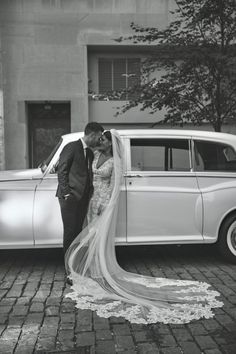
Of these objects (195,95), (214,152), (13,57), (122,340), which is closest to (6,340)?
(122,340)

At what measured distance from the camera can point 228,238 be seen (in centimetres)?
594

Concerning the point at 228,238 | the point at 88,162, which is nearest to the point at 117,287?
the point at 88,162

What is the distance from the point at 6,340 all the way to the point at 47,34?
1011 centimetres

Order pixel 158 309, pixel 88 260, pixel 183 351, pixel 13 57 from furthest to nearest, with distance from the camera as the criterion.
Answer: pixel 13 57 < pixel 88 260 < pixel 158 309 < pixel 183 351

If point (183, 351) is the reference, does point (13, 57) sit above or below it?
above

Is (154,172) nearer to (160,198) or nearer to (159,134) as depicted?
(160,198)

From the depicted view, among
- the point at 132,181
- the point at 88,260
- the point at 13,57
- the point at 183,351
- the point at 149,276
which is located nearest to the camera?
the point at 183,351

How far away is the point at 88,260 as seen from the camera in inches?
199

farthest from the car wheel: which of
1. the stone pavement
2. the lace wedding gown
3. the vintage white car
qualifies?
the lace wedding gown

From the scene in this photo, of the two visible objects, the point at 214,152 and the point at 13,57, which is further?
the point at 13,57

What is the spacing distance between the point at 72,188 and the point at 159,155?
1.39m

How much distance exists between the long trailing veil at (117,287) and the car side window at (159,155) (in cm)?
33

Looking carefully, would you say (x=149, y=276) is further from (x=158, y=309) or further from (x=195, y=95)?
(x=195, y=95)

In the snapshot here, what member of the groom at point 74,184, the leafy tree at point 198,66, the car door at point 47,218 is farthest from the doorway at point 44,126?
the groom at point 74,184
